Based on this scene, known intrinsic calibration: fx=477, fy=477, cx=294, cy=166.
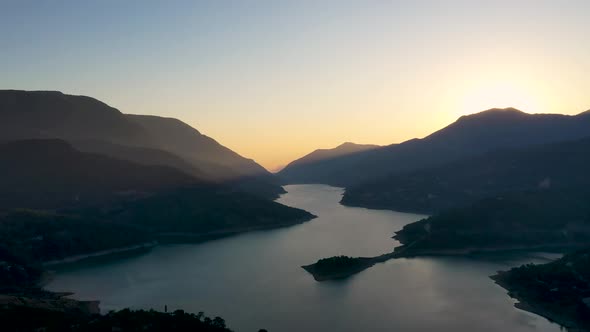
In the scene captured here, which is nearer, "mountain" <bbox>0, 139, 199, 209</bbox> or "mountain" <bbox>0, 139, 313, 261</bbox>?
"mountain" <bbox>0, 139, 313, 261</bbox>

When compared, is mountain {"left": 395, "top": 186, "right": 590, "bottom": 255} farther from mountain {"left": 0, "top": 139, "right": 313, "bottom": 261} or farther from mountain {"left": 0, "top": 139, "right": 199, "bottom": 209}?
mountain {"left": 0, "top": 139, "right": 199, "bottom": 209}

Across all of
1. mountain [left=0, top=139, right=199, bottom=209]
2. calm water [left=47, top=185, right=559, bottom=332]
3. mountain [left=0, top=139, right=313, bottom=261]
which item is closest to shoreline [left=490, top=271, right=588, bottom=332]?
calm water [left=47, top=185, right=559, bottom=332]

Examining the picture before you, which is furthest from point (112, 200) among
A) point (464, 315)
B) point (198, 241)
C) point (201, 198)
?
point (464, 315)

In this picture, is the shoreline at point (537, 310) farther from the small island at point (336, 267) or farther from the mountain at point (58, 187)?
the mountain at point (58, 187)

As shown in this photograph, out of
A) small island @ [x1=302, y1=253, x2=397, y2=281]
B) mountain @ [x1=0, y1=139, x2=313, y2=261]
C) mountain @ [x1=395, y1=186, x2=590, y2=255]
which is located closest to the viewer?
small island @ [x1=302, y1=253, x2=397, y2=281]

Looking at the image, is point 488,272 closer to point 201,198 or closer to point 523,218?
point 523,218

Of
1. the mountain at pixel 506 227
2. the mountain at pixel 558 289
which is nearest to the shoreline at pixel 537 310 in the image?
the mountain at pixel 558 289

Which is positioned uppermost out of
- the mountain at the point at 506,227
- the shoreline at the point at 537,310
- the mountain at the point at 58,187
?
the mountain at the point at 58,187

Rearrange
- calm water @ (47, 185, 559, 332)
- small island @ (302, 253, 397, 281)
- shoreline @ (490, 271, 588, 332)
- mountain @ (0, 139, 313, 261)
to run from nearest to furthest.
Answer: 1. shoreline @ (490, 271, 588, 332)
2. calm water @ (47, 185, 559, 332)
3. small island @ (302, 253, 397, 281)
4. mountain @ (0, 139, 313, 261)
